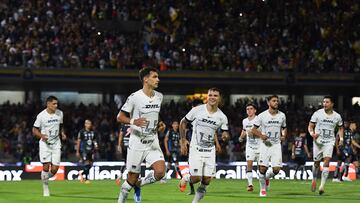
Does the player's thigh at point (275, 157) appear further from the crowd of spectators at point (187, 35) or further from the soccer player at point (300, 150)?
the crowd of spectators at point (187, 35)

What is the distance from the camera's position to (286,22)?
49.5 metres

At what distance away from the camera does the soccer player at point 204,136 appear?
17898 mm

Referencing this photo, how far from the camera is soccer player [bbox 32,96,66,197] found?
2259 centimetres

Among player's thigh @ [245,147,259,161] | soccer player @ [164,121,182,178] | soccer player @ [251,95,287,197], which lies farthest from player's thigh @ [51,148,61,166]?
soccer player @ [164,121,182,178]

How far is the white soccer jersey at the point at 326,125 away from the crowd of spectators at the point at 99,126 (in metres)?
15.1

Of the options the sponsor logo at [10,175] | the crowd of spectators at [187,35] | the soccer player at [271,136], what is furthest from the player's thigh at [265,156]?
the crowd of spectators at [187,35]

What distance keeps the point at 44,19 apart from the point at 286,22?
14.0 m

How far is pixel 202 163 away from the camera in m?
17.9

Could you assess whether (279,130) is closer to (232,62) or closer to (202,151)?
(202,151)

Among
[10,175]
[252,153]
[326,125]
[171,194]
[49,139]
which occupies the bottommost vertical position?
[171,194]

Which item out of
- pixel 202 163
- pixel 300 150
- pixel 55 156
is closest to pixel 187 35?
pixel 300 150

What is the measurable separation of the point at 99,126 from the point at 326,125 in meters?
18.7

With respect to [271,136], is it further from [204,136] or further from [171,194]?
[204,136]

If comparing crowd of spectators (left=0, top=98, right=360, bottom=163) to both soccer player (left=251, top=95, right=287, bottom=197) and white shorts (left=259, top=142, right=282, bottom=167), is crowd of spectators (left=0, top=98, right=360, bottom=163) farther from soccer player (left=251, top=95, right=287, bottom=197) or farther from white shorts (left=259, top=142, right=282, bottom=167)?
white shorts (left=259, top=142, right=282, bottom=167)
